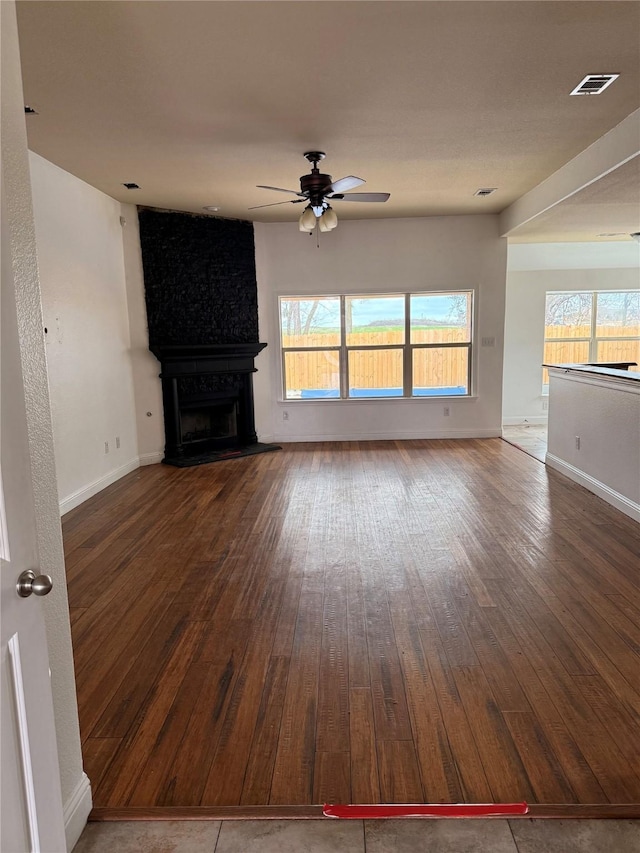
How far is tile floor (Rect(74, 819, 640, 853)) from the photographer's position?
1503 mm

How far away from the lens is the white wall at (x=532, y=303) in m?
8.30

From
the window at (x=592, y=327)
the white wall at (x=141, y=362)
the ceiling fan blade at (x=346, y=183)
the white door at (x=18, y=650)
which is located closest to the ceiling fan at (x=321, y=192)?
the ceiling fan blade at (x=346, y=183)

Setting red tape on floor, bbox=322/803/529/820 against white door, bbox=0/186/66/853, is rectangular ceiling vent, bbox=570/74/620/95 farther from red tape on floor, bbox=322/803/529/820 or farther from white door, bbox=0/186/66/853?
red tape on floor, bbox=322/803/529/820

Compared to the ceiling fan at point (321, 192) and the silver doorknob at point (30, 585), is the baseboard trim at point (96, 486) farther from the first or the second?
the silver doorknob at point (30, 585)

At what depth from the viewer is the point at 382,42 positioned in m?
2.68

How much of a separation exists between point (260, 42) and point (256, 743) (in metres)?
3.03

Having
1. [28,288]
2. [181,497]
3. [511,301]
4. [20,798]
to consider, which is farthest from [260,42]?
[511,301]

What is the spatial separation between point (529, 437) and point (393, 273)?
2.87 meters

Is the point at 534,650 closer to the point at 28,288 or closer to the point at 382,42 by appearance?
the point at 28,288

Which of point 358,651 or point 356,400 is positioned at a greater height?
point 356,400

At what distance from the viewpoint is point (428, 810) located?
162 centimetres

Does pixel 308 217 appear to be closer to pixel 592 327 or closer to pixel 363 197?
pixel 363 197

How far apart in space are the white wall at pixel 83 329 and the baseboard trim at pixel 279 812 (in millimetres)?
3282

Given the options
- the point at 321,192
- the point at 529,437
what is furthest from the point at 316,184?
the point at 529,437
